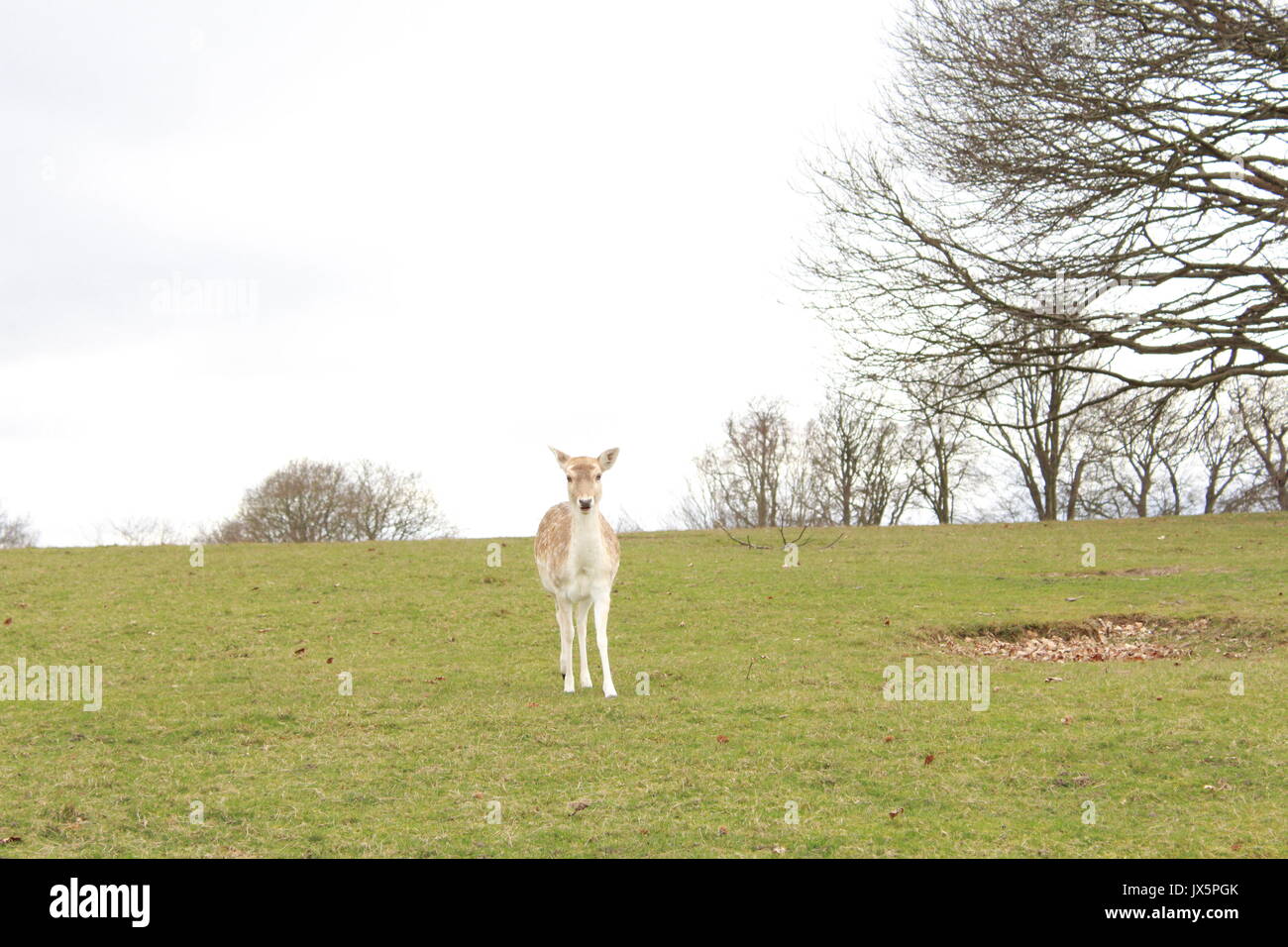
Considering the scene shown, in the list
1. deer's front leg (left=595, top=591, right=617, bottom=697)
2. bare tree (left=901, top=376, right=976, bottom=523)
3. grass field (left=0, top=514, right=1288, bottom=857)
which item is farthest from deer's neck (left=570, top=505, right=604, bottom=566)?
bare tree (left=901, top=376, right=976, bottom=523)

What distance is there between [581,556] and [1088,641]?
9.84 meters

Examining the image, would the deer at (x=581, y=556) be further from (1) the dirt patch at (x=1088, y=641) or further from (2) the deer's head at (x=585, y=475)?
(1) the dirt patch at (x=1088, y=641)

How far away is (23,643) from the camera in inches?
731

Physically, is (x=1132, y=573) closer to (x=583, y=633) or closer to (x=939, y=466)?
(x=583, y=633)

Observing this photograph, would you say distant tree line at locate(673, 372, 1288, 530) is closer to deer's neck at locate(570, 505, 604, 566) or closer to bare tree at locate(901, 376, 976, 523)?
bare tree at locate(901, 376, 976, 523)

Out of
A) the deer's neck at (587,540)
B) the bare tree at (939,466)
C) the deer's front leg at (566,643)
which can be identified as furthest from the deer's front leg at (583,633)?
the bare tree at (939,466)

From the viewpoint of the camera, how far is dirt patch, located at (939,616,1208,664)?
17797 mm

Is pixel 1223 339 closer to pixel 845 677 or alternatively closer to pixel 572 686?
pixel 845 677

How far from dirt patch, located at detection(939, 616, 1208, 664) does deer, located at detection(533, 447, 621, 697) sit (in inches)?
271

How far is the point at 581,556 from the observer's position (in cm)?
1358

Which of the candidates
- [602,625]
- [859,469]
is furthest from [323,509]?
[602,625]
